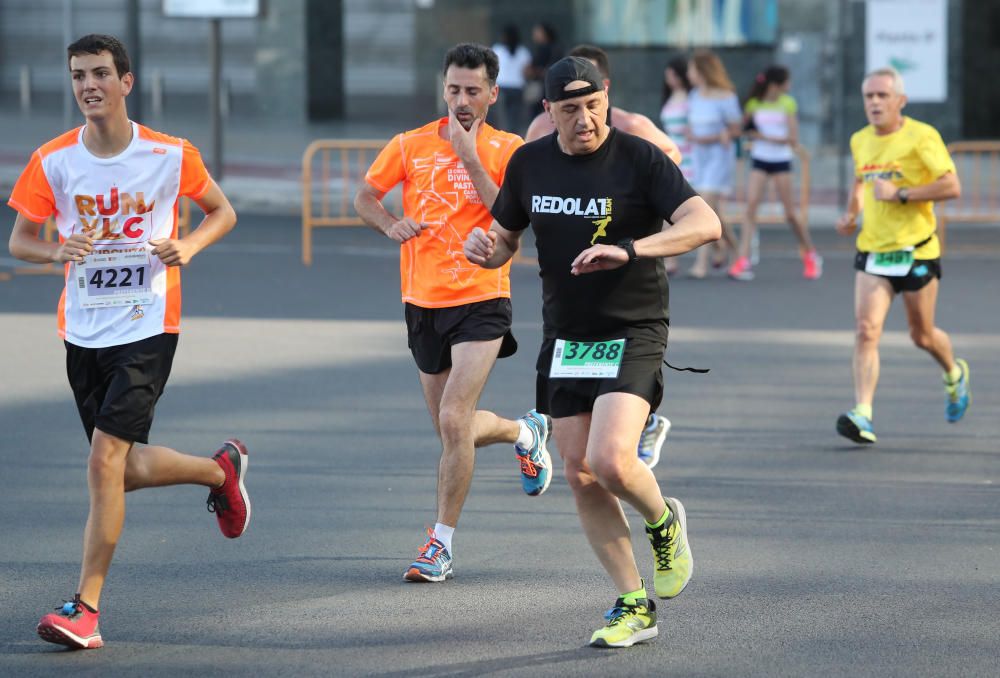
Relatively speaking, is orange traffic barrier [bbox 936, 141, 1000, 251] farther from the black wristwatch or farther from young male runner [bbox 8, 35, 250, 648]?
young male runner [bbox 8, 35, 250, 648]

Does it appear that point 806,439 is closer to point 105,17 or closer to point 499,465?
point 499,465

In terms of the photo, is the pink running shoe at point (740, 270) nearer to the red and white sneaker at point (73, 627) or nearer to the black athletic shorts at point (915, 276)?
the black athletic shorts at point (915, 276)

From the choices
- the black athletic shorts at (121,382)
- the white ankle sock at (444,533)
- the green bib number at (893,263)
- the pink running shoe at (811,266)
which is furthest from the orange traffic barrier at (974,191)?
the black athletic shorts at (121,382)

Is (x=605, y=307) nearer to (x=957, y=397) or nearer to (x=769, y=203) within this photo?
(x=957, y=397)

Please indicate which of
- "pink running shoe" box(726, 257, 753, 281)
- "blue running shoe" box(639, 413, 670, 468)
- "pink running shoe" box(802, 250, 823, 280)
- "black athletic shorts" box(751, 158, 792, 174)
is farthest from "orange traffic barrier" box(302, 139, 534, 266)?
"blue running shoe" box(639, 413, 670, 468)

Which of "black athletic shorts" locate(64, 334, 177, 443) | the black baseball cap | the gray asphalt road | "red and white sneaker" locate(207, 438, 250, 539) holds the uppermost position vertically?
the black baseball cap

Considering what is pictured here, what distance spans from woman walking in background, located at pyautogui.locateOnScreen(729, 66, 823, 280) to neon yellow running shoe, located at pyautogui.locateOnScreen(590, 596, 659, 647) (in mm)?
10631

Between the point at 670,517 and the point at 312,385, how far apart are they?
5455 mm

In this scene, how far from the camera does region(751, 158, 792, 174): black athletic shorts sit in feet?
54.1

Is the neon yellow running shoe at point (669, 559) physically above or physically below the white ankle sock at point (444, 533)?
above

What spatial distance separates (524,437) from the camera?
25.0 feet

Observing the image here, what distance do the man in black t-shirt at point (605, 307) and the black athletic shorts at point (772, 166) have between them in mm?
10771

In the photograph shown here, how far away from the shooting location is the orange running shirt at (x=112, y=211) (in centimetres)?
605

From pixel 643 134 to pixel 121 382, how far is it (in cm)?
397
